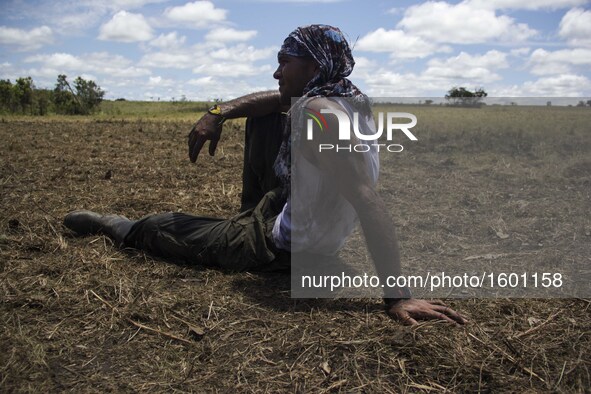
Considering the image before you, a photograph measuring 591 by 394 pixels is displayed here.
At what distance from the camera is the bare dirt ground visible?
1.71 m

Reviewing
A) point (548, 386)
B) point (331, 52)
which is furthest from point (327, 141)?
point (548, 386)

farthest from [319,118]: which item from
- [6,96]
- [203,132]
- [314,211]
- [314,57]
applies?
[6,96]

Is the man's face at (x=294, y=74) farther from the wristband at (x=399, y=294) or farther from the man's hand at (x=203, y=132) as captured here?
the wristband at (x=399, y=294)

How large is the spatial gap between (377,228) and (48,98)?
1251 inches

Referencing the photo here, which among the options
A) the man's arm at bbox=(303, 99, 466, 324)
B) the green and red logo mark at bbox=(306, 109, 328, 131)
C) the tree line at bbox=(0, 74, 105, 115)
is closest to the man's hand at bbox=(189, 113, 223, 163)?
the green and red logo mark at bbox=(306, 109, 328, 131)

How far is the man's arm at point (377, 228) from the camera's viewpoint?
2.01 m

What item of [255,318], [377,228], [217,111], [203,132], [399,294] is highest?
[217,111]

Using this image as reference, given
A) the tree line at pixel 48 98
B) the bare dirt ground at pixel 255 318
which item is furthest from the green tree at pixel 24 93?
the bare dirt ground at pixel 255 318

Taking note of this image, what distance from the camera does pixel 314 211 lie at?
93.7 inches

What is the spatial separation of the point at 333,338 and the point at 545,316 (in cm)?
81

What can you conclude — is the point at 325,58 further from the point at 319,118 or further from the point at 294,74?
the point at 319,118

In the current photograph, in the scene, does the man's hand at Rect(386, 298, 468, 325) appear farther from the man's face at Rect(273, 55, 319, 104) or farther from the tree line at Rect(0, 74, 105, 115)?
the tree line at Rect(0, 74, 105, 115)

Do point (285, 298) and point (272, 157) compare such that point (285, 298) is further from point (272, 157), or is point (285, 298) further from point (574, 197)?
A: point (574, 197)

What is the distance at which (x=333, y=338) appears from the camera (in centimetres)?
193
